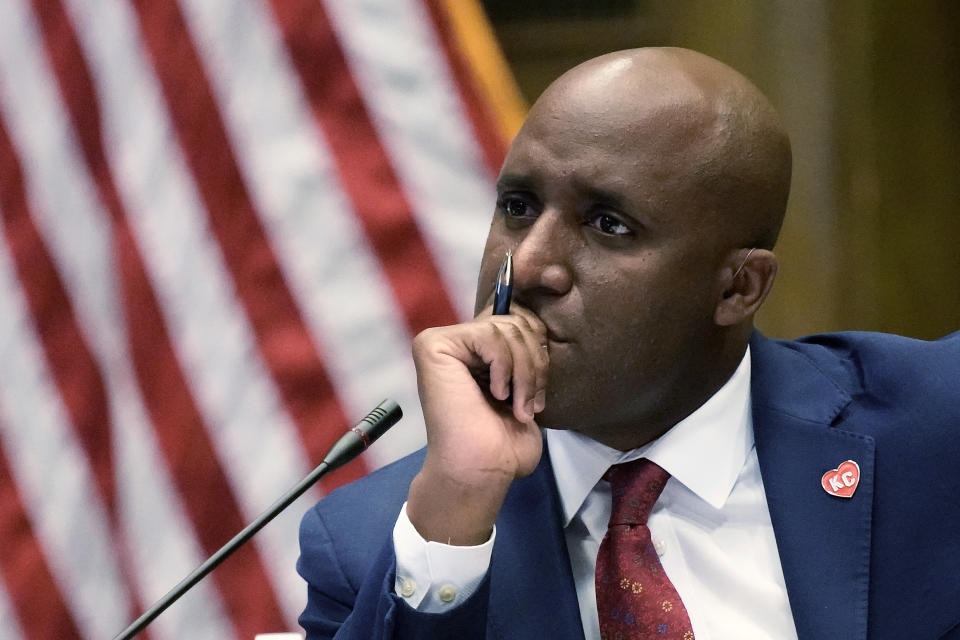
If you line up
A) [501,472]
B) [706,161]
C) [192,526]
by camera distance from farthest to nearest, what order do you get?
[192,526]
[706,161]
[501,472]

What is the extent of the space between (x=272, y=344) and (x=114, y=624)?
0.62 metres

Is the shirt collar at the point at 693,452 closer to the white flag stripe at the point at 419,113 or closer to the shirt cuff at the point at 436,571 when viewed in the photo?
the shirt cuff at the point at 436,571

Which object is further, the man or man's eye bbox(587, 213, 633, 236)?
man's eye bbox(587, 213, 633, 236)

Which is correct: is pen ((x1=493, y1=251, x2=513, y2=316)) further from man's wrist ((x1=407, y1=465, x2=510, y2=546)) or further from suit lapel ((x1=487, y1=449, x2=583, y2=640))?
suit lapel ((x1=487, y1=449, x2=583, y2=640))

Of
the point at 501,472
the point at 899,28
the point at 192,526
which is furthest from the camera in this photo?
the point at 899,28

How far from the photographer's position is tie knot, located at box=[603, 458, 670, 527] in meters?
1.77

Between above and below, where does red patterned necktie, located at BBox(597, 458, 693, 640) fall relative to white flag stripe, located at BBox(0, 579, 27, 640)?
below

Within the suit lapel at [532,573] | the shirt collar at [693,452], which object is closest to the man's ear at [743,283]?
the shirt collar at [693,452]

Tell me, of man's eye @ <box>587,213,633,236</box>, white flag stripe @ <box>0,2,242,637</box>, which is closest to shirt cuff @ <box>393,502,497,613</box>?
man's eye @ <box>587,213,633,236</box>

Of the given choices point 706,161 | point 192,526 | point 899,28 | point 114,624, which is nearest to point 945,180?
point 899,28

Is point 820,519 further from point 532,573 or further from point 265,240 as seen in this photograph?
point 265,240

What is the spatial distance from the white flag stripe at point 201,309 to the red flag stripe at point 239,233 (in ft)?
0.07

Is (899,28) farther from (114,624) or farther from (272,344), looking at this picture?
(114,624)

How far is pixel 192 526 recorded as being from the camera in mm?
2246
